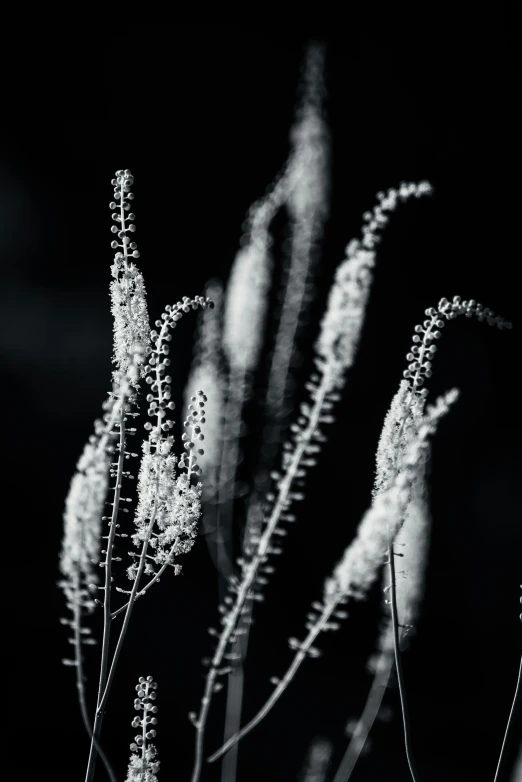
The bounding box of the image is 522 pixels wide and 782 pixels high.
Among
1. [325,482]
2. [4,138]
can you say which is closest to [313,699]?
[325,482]

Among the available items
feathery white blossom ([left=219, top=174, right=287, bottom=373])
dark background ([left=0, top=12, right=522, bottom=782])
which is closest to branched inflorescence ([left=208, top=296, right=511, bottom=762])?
feathery white blossom ([left=219, top=174, right=287, bottom=373])

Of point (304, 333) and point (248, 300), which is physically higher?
point (304, 333)

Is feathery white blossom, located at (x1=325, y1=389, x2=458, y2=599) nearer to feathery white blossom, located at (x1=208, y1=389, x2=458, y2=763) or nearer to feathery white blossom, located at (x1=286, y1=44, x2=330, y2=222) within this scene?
feathery white blossom, located at (x1=208, y1=389, x2=458, y2=763)

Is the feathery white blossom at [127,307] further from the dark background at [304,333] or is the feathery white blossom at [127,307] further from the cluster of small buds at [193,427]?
the dark background at [304,333]

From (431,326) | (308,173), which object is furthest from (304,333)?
(431,326)

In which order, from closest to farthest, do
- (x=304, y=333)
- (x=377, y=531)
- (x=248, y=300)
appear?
(x=377, y=531) < (x=248, y=300) < (x=304, y=333)

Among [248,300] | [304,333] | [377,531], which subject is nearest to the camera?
[377,531]

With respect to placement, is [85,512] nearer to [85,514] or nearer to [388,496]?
[85,514]

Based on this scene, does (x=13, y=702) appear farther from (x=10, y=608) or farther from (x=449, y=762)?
(x=449, y=762)

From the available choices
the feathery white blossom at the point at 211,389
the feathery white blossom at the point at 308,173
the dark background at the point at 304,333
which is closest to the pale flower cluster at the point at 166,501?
the feathery white blossom at the point at 211,389
